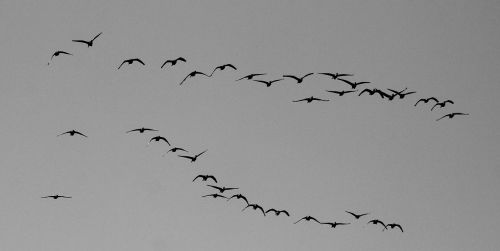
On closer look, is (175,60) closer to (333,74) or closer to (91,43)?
(91,43)

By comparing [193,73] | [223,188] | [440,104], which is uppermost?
[440,104]

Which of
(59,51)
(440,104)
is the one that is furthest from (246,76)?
(440,104)

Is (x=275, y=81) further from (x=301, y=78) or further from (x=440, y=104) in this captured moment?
(x=440, y=104)

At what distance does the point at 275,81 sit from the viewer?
43.4 meters

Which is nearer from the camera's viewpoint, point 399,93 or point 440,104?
point 399,93

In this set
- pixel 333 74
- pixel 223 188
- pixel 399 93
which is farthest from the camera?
pixel 223 188

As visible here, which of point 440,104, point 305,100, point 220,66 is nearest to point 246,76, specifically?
point 220,66

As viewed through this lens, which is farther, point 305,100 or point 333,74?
point 305,100

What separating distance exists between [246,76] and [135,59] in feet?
21.4

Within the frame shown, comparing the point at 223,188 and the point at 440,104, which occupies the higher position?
the point at 440,104

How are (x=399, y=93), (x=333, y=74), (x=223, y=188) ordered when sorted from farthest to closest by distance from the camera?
(x=223, y=188), (x=399, y=93), (x=333, y=74)

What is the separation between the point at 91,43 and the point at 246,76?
908cm

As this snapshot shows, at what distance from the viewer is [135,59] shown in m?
42.6

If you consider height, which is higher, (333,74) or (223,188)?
(333,74)
